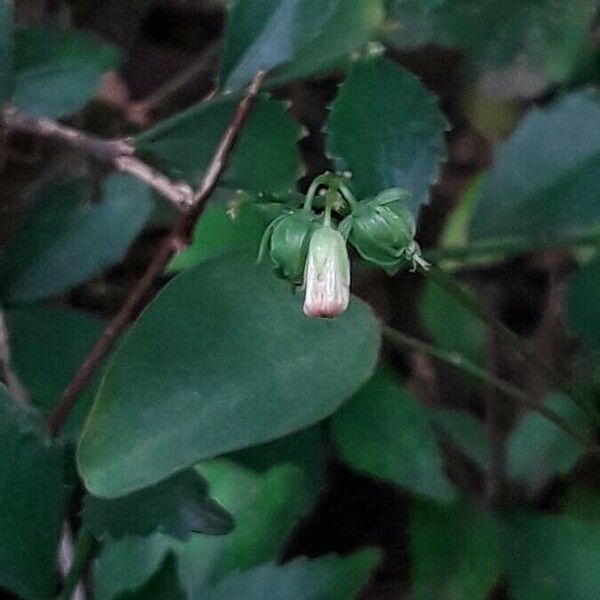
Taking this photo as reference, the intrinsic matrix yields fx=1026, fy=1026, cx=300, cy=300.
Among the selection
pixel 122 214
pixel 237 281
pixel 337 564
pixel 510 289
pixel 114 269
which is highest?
pixel 237 281

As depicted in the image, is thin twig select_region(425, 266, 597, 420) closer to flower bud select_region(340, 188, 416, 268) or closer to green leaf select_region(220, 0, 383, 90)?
flower bud select_region(340, 188, 416, 268)

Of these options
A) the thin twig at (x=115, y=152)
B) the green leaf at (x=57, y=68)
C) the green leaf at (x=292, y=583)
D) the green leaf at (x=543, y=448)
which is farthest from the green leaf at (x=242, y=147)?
the green leaf at (x=543, y=448)

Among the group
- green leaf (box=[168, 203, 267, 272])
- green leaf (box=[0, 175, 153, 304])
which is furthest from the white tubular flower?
green leaf (box=[0, 175, 153, 304])

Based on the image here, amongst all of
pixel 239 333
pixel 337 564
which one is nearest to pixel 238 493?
pixel 337 564

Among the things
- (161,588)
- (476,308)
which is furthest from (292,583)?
(476,308)

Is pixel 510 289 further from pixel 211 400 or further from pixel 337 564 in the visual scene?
pixel 211 400
